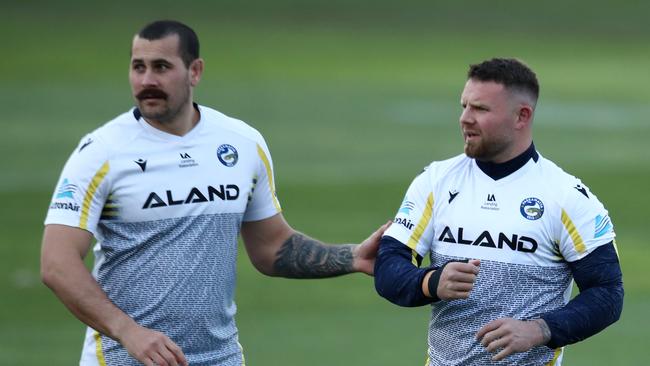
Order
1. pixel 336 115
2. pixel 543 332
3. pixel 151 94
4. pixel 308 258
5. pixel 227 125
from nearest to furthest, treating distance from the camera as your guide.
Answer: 1. pixel 543 332
2. pixel 151 94
3. pixel 227 125
4. pixel 308 258
5. pixel 336 115

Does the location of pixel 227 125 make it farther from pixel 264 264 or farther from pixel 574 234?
pixel 574 234

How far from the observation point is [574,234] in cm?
662

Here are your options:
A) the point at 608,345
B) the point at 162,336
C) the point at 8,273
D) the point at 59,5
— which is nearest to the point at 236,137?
the point at 162,336

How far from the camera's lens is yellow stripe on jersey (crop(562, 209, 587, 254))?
6613mm

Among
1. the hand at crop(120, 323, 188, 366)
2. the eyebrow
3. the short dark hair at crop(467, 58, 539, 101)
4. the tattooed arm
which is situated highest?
the short dark hair at crop(467, 58, 539, 101)

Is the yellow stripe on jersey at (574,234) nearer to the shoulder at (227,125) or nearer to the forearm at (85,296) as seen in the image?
the shoulder at (227,125)

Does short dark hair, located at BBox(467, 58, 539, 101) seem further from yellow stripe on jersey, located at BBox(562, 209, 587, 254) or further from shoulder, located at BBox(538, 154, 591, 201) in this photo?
yellow stripe on jersey, located at BBox(562, 209, 587, 254)

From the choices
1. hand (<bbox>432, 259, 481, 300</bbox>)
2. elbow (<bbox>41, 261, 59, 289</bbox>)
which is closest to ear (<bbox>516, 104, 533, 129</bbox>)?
hand (<bbox>432, 259, 481, 300</bbox>)

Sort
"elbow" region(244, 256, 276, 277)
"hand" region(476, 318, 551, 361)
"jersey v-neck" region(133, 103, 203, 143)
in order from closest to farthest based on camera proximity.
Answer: "hand" region(476, 318, 551, 361)
"jersey v-neck" region(133, 103, 203, 143)
"elbow" region(244, 256, 276, 277)

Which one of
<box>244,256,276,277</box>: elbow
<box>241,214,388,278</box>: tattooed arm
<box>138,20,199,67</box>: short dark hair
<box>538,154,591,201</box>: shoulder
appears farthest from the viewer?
<box>244,256,276,277</box>: elbow

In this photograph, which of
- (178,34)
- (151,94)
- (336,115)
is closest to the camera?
(151,94)

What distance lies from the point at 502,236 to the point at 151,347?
5.35 feet

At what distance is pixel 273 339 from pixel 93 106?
59.2 feet

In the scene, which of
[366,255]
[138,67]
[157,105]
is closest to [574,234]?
[366,255]
